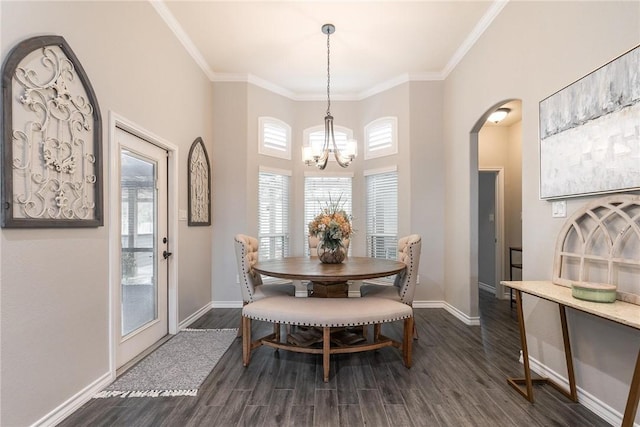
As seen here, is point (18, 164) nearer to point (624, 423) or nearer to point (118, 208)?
point (118, 208)

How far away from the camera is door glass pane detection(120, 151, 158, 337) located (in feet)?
8.45

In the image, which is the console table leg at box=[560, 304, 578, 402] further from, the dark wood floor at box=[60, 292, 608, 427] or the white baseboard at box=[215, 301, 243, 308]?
the white baseboard at box=[215, 301, 243, 308]

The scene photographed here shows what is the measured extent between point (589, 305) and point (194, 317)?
3.78 m

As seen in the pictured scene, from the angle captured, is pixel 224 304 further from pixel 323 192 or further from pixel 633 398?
pixel 633 398

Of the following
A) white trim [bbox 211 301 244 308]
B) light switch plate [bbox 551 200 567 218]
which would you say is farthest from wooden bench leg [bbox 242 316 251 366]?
light switch plate [bbox 551 200 567 218]

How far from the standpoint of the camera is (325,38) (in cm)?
342

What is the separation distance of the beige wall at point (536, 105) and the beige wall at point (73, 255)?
3.36 m

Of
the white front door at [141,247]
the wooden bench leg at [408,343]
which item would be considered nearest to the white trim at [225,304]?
the white front door at [141,247]

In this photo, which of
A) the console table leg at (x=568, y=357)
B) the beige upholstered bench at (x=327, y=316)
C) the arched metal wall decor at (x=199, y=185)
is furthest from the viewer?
the arched metal wall decor at (x=199, y=185)

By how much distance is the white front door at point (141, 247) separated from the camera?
253cm

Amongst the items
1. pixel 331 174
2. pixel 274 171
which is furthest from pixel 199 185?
pixel 331 174

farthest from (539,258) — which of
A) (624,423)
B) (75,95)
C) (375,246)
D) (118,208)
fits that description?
(75,95)

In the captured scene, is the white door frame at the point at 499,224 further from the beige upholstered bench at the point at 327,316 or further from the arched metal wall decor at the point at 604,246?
the beige upholstered bench at the point at 327,316

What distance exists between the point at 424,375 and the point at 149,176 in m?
3.12
